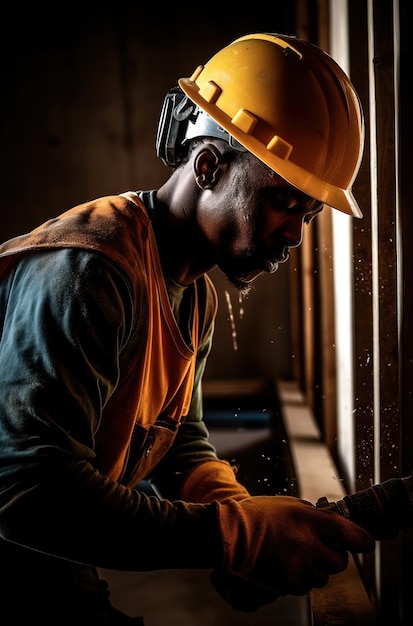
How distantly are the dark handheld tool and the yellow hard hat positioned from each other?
25.9 inches

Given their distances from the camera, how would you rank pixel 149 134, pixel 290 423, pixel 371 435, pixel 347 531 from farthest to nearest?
pixel 149 134, pixel 290 423, pixel 371 435, pixel 347 531

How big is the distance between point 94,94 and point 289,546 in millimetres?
5694

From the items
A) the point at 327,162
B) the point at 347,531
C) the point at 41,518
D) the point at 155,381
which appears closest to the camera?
the point at 41,518

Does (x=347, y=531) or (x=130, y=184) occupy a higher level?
(x=130, y=184)

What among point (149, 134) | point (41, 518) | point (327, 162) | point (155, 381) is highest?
point (149, 134)

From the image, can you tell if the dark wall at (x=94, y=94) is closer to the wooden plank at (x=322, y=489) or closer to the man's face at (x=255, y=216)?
the wooden plank at (x=322, y=489)

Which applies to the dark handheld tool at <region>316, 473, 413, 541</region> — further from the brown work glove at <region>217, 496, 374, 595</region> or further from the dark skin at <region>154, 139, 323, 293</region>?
the dark skin at <region>154, 139, 323, 293</region>

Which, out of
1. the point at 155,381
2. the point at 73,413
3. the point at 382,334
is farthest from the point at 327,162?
the point at 73,413

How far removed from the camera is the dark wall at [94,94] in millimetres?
6305

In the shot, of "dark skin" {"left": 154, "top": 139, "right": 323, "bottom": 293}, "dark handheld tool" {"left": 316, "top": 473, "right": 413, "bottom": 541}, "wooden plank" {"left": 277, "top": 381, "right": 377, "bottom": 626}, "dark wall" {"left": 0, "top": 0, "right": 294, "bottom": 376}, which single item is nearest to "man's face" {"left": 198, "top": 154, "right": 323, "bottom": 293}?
"dark skin" {"left": 154, "top": 139, "right": 323, "bottom": 293}

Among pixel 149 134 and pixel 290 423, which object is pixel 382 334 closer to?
pixel 290 423

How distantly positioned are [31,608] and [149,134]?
211 inches

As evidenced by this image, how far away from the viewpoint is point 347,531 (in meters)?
1.47

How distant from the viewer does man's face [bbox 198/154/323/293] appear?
1614 millimetres
